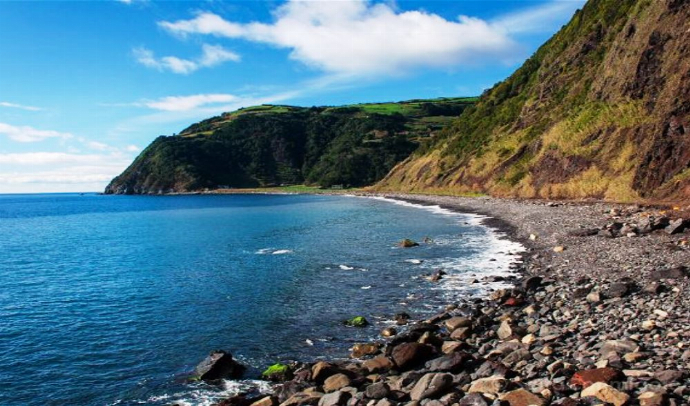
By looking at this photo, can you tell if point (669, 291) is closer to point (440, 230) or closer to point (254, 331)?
point (254, 331)

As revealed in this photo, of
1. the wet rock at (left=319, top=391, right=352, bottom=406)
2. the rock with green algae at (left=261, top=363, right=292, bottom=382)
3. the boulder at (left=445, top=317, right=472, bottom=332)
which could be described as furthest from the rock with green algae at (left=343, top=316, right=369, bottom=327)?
the wet rock at (left=319, top=391, right=352, bottom=406)

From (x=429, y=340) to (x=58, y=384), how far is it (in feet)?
50.1

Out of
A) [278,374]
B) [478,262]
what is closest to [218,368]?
[278,374]

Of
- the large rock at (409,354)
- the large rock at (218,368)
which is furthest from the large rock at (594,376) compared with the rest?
the large rock at (218,368)

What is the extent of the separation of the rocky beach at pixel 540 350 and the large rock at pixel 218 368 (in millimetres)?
52

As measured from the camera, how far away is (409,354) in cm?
1838

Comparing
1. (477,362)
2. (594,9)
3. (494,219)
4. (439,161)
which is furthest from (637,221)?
(439,161)

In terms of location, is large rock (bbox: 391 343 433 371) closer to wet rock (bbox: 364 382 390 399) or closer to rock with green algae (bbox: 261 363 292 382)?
wet rock (bbox: 364 382 390 399)

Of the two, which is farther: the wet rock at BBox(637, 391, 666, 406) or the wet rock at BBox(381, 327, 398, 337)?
the wet rock at BBox(381, 327, 398, 337)

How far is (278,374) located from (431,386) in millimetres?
6673

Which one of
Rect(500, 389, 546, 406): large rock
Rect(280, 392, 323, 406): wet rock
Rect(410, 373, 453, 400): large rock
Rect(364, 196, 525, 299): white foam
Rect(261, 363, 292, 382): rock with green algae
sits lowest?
Rect(261, 363, 292, 382): rock with green algae

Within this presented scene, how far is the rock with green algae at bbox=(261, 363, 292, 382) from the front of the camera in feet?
60.5

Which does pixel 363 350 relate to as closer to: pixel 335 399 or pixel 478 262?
pixel 335 399

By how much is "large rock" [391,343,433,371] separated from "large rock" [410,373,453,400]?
2.77 m
